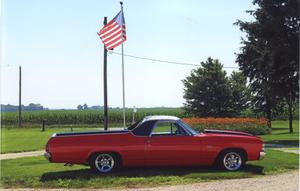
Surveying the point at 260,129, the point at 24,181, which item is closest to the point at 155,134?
the point at 24,181

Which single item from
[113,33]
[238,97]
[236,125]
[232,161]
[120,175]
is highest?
[113,33]

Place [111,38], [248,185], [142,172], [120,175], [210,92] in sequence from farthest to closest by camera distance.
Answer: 1. [210,92]
2. [111,38]
3. [142,172]
4. [120,175]
5. [248,185]

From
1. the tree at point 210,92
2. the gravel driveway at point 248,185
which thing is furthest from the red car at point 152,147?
the tree at point 210,92

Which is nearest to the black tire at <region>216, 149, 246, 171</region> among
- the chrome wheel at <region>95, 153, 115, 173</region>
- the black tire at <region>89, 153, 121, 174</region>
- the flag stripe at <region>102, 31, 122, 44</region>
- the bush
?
the black tire at <region>89, 153, 121, 174</region>

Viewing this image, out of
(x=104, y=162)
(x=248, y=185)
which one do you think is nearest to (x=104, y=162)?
Result: (x=104, y=162)

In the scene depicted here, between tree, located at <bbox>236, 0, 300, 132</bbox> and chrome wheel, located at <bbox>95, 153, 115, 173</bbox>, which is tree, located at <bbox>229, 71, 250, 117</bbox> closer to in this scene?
tree, located at <bbox>236, 0, 300, 132</bbox>

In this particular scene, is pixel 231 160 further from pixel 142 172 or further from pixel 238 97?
pixel 238 97

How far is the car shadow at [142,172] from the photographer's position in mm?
11445

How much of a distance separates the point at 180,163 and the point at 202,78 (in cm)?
3276

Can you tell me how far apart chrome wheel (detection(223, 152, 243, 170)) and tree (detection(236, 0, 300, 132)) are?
14.5m

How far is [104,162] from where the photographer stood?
38.8 feet

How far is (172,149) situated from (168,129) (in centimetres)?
72

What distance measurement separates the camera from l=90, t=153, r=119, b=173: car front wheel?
11789 millimetres

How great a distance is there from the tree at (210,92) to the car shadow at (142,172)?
1247 inches
